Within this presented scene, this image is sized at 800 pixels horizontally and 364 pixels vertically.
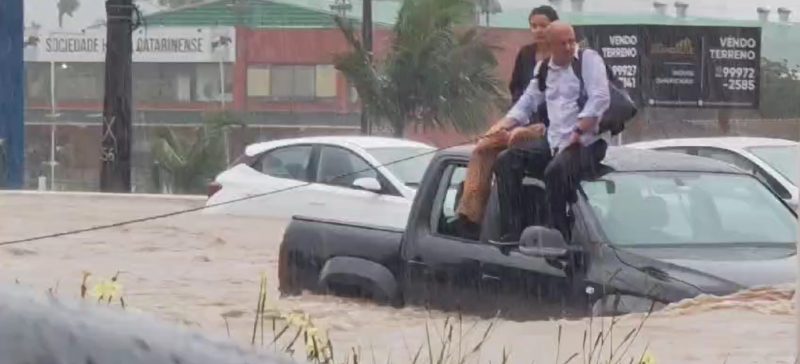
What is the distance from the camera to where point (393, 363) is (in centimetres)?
627

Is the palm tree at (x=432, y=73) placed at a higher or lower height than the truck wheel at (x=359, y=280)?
higher

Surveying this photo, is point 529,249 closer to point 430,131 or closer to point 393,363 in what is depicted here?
point 393,363

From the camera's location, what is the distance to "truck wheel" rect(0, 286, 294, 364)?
1194 millimetres

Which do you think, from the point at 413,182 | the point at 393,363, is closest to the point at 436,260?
the point at 393,363

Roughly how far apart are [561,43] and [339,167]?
649 cm

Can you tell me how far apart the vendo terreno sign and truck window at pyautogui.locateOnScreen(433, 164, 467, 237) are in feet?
71.8

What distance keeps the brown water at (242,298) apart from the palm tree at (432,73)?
23.0ft

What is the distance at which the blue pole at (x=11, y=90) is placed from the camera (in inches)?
923

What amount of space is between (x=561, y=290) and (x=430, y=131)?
21.1 meters

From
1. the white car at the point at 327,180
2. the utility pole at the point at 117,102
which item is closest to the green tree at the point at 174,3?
the utility pole at the point at 117,102

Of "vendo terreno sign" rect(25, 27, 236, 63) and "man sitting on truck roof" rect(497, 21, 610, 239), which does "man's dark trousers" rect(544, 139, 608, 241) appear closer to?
"man sitting on truck roof" rect(497, 21, 610, 239)

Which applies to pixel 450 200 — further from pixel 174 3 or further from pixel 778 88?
pixel 174 3

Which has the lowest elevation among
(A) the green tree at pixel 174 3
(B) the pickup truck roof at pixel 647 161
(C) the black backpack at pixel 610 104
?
(B) the pickup truck roof at pixel 647 161

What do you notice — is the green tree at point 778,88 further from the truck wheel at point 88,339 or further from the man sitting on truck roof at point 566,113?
the truck wheel at point 88,339
